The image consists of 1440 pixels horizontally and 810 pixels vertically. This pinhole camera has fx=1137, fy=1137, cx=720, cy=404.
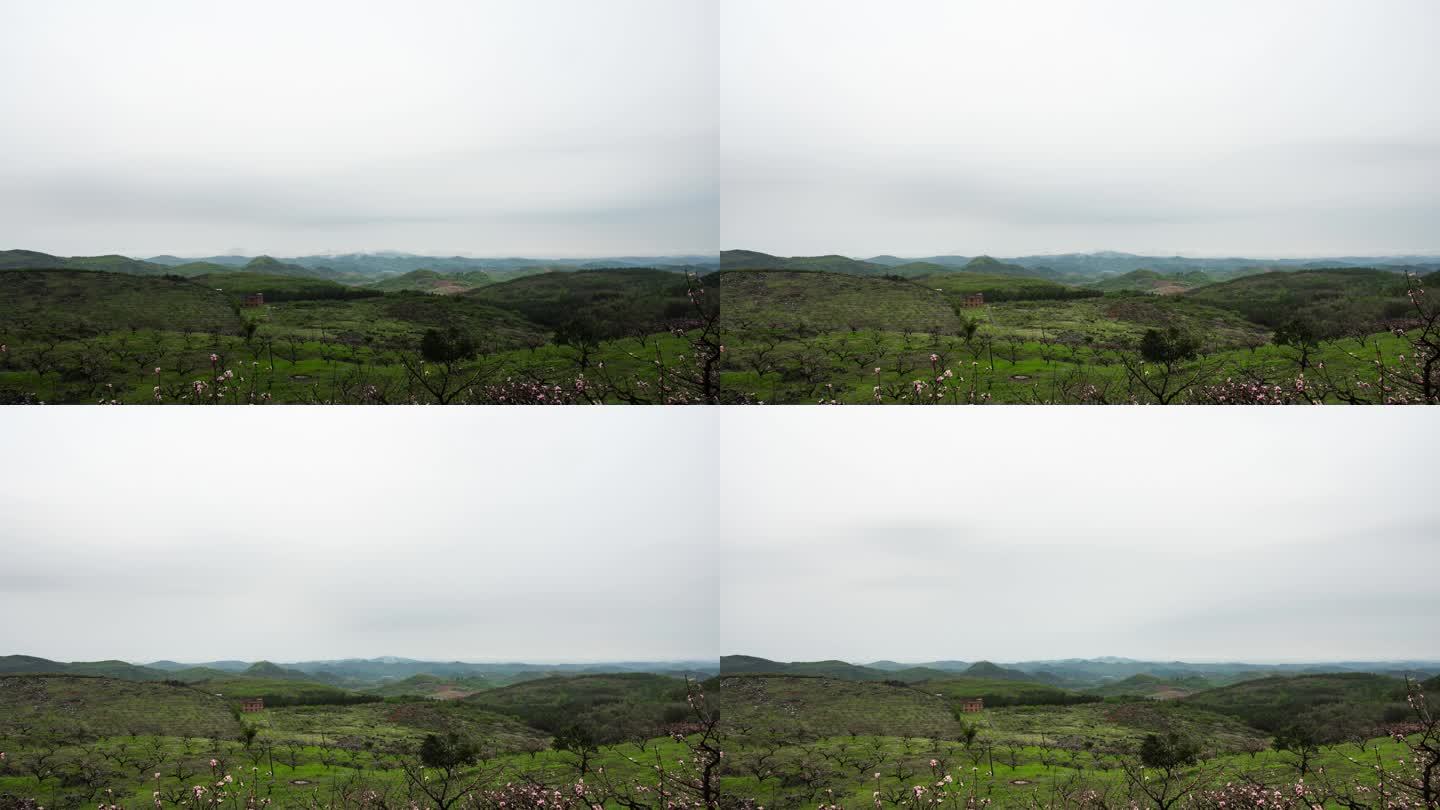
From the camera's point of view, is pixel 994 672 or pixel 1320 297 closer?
pixel 994 672

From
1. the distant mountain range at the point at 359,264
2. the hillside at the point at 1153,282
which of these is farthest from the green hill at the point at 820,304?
the hillside at the point at 1153,282

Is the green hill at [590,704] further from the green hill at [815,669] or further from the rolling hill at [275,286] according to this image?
the rolling hill at [275,286]

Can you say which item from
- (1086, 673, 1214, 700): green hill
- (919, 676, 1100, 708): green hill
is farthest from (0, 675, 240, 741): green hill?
(1086, 673, 1214, 700): green hill

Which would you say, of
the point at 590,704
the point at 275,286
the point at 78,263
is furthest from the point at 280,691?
the point at 78,263

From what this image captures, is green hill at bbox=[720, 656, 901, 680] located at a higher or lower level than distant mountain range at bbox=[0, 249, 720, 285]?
lower

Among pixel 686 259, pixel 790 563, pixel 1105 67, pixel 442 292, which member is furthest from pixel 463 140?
pixel 1105 67

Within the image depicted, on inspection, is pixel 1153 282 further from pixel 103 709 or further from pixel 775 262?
pixel 103 709

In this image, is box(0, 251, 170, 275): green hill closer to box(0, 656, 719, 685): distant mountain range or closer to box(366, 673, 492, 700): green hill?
box(0, 656, 719, 685): distant mountain range
